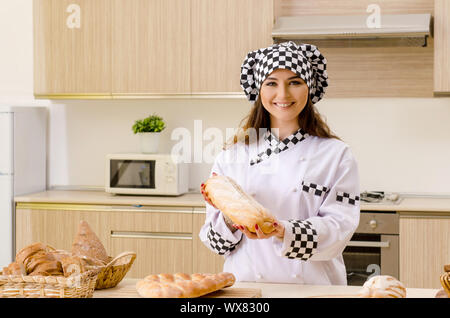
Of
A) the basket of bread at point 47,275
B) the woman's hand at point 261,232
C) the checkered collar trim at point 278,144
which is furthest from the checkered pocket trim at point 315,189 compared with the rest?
the basket of bread at point 47,275

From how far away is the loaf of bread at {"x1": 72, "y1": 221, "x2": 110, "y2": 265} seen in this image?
1.58 meters

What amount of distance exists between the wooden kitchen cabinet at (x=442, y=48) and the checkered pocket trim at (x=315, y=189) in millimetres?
1806

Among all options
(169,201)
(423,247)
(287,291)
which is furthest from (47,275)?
(423,247)

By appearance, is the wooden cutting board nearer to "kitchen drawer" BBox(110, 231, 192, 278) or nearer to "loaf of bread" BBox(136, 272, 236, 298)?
"loaf of bread" BBox(136, 272, 236, 298)

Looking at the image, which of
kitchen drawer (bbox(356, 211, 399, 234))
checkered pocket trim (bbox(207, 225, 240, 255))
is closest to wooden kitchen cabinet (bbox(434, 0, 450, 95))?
kitchen drawer (bbox(356, 211, 399, 234))

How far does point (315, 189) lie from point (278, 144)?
0.18 m

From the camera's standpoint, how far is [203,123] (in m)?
3.98

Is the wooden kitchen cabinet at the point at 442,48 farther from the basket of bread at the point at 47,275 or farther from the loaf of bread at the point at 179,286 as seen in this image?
the basket of bread at the point at 47,275

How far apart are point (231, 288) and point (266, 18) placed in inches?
92.4

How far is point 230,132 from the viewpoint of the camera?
13.0 ft

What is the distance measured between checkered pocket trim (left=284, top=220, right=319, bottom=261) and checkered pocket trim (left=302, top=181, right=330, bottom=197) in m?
0.17

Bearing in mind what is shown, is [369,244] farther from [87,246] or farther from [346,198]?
Result: [87,246]

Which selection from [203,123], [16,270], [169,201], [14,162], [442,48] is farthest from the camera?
[203,123]
